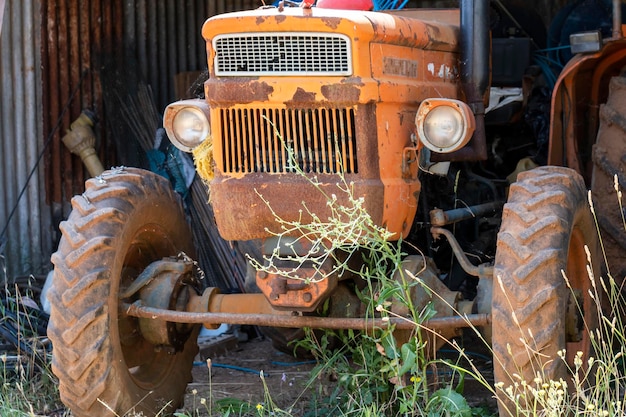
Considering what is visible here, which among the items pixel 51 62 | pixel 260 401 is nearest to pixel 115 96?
pixel 51 62

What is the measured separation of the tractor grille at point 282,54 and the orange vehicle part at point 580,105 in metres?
2.03

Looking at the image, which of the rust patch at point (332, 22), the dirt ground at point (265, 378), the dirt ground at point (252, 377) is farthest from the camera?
the dirt ground at point (252, 377)

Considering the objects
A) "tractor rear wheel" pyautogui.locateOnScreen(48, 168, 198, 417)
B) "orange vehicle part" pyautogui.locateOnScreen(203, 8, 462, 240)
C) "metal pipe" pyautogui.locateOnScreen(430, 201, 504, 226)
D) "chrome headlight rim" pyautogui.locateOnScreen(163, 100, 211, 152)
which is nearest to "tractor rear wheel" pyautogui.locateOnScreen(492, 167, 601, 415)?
"metal pipe" pyautogui.locateOnScreen(430, 201, 504, 226)

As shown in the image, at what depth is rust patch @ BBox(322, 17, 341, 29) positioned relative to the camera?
187 inches

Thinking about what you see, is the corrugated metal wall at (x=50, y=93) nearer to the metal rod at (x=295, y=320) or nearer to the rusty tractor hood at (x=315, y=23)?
the metal rod at (x=295, y=320)

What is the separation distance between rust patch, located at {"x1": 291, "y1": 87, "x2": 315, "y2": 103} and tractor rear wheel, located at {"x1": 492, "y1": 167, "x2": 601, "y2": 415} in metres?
0.99

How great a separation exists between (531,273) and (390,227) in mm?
848

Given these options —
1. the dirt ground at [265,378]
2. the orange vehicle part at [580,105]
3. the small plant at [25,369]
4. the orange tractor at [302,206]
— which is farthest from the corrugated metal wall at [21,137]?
the orange vehicle part at [580,105]

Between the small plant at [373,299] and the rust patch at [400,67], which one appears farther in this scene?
the rust patch at [400,67]

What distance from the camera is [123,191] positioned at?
5266 millimetres

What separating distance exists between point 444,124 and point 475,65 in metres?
1.09

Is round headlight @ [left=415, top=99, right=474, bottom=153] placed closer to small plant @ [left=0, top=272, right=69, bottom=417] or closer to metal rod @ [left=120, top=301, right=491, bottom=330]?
metal rod @ [left=120, top=301, right=491, bottom=330]

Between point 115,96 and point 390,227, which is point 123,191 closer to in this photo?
point 390,227

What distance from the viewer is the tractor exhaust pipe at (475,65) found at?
5.87 metres
